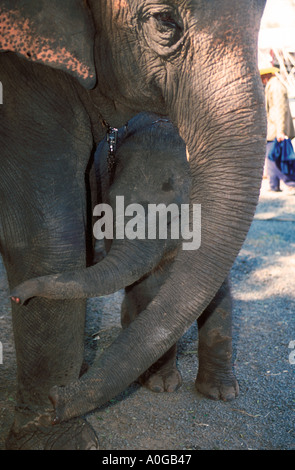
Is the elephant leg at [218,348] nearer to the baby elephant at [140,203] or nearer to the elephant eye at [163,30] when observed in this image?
the baby elephant at [140,203]

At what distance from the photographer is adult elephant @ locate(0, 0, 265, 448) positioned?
1.98 metres

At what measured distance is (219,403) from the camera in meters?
3.06

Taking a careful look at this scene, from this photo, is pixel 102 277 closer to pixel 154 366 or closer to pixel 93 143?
pixel 93 143

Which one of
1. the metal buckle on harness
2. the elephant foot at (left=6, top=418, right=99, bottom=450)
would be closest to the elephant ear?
the metal buckle on harness

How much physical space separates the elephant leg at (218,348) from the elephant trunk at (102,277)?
59cm

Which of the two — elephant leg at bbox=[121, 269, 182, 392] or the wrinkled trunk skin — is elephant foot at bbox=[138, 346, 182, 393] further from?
the wrinkled trunk skin

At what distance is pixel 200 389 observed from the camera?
3.15m

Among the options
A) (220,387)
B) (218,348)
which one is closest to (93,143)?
(218,348)

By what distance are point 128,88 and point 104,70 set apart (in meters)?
0.12

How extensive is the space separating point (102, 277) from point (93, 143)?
674 millimetres

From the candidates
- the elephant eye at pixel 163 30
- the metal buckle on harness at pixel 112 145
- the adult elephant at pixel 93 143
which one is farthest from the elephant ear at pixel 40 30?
the metal buckle on harness at pixel 112 145

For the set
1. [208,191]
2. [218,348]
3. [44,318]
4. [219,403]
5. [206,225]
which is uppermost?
[208,191]
